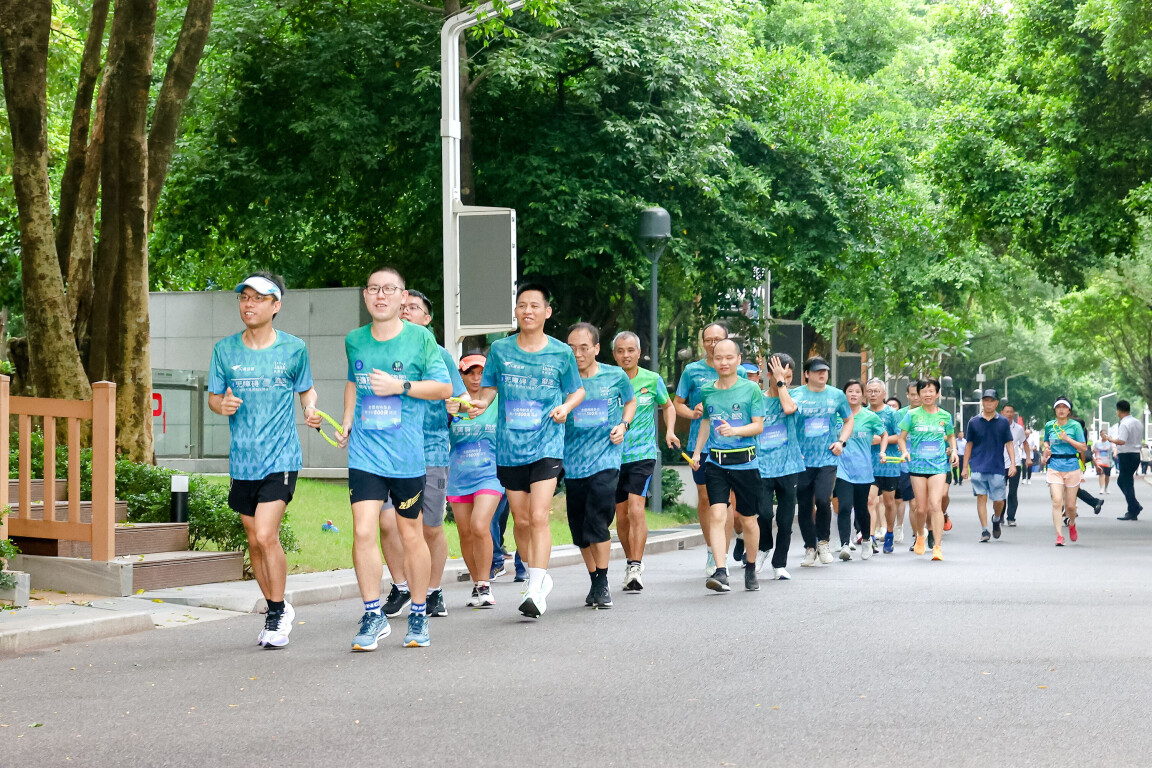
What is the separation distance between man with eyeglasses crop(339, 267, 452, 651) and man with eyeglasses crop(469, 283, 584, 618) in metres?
1.17

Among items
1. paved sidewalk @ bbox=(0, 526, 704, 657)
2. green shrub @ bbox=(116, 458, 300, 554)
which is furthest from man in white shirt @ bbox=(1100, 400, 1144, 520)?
green shrub @ bbox=(116, 458, 300, 554)

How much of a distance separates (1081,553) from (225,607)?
1034 centimetres

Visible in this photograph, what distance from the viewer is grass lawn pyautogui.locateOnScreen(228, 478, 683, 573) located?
1233 centimetres

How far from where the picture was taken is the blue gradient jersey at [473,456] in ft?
31.9

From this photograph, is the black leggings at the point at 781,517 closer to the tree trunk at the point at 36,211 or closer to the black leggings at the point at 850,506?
the black leggings at the point at 850,506

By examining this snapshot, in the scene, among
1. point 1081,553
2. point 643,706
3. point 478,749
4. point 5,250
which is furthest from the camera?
point 5,250

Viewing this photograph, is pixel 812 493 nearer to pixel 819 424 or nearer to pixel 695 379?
pixel 819 424

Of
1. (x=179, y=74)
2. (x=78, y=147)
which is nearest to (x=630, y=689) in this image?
(x=179, y=74)

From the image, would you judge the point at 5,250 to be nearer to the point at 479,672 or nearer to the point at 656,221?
the point at 656,221

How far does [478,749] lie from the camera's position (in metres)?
5.33

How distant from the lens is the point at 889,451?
16.6 meters

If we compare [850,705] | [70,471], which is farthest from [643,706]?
[70,471]

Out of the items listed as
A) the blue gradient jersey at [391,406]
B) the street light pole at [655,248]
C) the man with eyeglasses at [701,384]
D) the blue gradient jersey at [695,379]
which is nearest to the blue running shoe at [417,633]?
the blue gradient jersey at [391,406]

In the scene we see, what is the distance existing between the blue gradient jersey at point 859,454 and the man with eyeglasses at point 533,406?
20.5 ft
